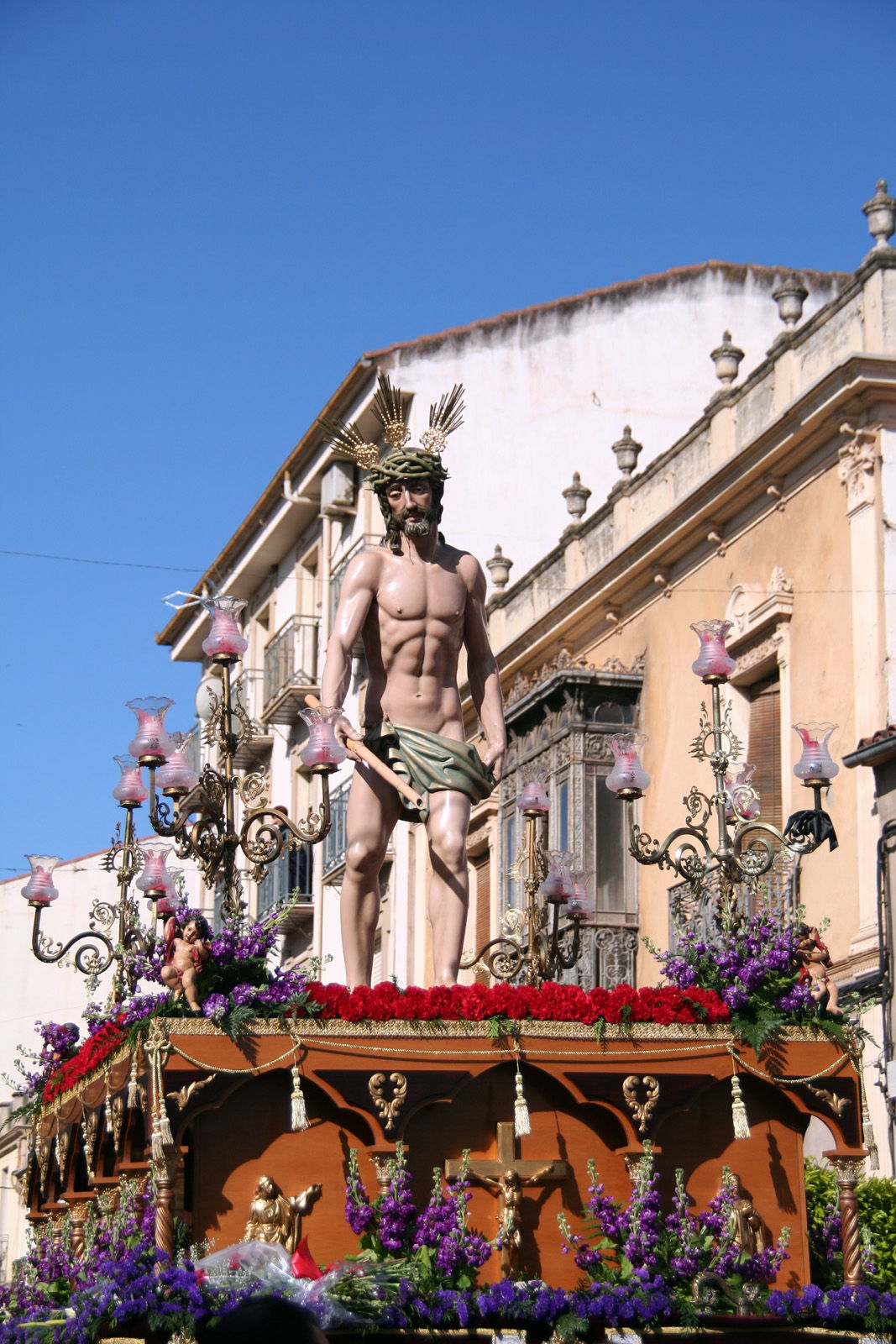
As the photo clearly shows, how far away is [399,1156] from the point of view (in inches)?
323

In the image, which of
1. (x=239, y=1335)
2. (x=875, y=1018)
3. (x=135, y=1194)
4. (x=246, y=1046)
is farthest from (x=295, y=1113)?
(x=875, y=1018)

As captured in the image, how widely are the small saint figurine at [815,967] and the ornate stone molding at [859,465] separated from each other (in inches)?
330

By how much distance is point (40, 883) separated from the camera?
14.3 m

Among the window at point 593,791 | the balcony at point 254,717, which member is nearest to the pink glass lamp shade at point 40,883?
the window at point 593,791

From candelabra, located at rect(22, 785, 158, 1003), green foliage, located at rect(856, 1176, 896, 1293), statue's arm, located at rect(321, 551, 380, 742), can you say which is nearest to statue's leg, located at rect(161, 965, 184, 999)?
statue's arm, located at rect(321, 551, 380, 742)

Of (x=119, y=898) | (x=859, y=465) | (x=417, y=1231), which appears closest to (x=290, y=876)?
(x=859, y=465)

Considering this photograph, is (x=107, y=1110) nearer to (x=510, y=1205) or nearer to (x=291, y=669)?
(x=510, y=1205)

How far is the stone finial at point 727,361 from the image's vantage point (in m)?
20.5

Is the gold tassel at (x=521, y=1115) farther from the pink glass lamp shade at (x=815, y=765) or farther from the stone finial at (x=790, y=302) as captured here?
the stone finial at (x=790, y=302)

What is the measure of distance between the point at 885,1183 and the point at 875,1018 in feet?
7.92

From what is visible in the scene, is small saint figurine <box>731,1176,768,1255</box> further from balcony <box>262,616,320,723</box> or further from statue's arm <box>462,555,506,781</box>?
balcony <box>262,616,320,723</box>

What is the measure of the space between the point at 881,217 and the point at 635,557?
513 centimetres

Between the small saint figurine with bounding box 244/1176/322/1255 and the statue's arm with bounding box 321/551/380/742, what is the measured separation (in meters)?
2.31

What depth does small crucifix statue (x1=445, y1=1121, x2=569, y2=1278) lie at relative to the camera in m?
8.23
